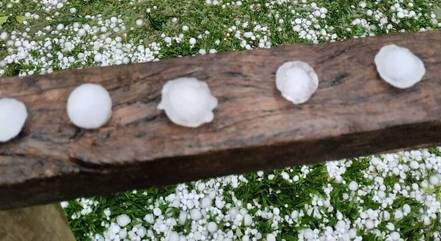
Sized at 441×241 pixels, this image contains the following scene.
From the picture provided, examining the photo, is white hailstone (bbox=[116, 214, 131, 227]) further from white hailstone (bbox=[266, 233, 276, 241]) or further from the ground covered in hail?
white hailstone (bbox=[266, 233, 276, 241])

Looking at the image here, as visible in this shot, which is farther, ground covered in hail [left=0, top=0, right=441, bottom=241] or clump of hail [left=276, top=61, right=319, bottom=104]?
ground covered in hail [left=0, top=0, right=441, bottom=241]

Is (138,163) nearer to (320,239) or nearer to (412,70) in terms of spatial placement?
(412,70)

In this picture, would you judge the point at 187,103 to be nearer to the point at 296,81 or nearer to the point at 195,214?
the point at 296,81

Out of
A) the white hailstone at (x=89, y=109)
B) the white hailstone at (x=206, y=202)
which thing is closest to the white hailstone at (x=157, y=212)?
the white hailstone at (x=206, y=202)

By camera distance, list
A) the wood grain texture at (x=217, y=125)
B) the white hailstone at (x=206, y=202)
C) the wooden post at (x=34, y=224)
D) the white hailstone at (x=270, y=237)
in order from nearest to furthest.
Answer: the wood grain texture at (x=217, y=125) < the wooden post at (x=34, y=224) < the white hailstone at (x=270, y=237) < the white hailstone at (x=206, y=202)

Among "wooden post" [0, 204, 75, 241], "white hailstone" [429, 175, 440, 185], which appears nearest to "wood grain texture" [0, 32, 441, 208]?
"wooden post" [0, 204, 75, 241]

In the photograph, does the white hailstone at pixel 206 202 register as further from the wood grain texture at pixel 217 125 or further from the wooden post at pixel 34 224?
the wood grain texture at pixel 217 125
